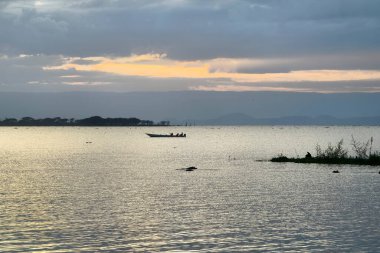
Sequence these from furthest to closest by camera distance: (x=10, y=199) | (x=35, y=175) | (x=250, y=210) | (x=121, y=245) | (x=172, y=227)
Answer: (x=35, y=175)
(x=10, y=199)
(x=250, y=210)
(x=172, y=227)
(x=121, y=245)

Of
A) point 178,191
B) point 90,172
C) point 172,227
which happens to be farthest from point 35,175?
point 172,227

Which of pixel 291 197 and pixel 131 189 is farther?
pixel 131 189

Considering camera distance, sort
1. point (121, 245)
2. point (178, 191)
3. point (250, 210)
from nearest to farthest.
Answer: point (121, 245) → point (250, 210) → point (178, 191)

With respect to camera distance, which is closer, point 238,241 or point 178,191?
point 238,241

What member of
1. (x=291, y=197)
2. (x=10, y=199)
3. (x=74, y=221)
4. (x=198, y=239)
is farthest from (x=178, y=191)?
(x=198, y=239)

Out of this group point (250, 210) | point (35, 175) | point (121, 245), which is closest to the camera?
point (121, 245)

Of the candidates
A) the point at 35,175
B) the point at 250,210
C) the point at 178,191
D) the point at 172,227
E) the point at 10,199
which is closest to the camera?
the point at 172,227

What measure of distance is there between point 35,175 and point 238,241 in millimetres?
47497

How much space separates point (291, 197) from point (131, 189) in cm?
1578

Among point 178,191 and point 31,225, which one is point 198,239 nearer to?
point 31,225

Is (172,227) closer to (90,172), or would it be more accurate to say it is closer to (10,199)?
(10,199)

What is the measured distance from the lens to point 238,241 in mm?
30156

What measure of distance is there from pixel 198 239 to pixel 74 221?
30.9ft

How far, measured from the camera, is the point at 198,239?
30.4m
